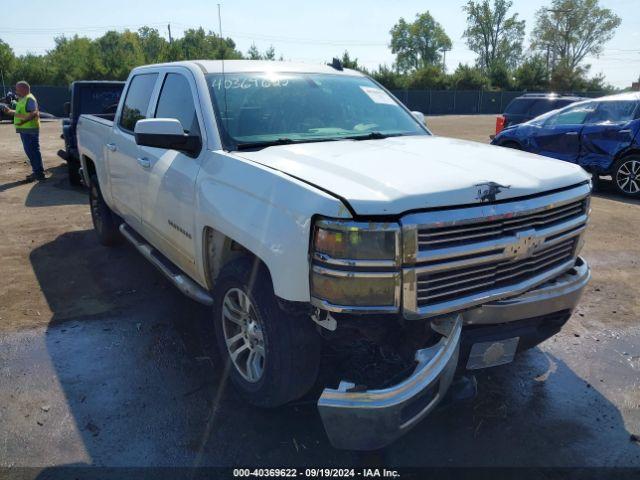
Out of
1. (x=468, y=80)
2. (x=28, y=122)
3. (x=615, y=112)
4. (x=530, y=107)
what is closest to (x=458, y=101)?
(x=468, y=80)

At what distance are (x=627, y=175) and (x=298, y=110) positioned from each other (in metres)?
7.81

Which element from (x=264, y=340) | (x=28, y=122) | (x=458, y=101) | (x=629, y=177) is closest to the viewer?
(x=264, y=340)

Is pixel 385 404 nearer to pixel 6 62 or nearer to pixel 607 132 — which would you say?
pixel 607 132

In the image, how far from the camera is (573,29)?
243 feet

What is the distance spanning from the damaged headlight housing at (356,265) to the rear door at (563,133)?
8728 millimetres

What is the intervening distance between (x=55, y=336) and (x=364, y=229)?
303cm

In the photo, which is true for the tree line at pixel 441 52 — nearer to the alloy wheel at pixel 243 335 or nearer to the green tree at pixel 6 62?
the green tree at pixel 6 62

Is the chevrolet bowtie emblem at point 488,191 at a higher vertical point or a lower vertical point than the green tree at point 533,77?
lower

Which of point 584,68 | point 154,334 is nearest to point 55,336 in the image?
point 154,334

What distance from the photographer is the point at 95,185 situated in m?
6.21

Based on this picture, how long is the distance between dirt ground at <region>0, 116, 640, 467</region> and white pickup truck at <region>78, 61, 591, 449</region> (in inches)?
13.8

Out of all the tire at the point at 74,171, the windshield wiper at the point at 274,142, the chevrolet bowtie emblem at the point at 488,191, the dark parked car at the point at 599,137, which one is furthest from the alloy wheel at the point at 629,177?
the tire at the point at 74,171

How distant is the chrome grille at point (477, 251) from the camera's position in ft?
7.59

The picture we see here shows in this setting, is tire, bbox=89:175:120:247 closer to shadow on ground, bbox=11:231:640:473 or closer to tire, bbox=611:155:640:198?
shadow on ground, bbox=11:231:640:473
